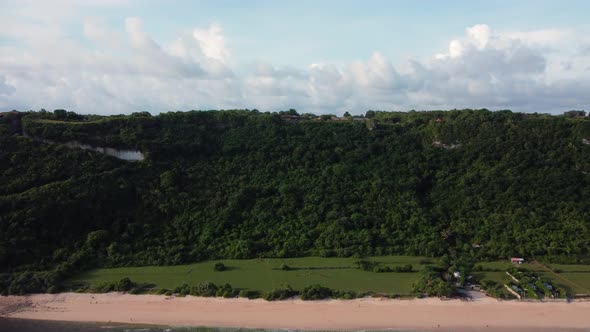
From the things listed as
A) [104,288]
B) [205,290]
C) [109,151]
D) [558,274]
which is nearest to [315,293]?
[205,290]

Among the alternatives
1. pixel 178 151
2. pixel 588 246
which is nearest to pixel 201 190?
pixel 178 151

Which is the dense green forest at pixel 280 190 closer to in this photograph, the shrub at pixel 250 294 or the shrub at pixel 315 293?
the shrub at pixel 250 294

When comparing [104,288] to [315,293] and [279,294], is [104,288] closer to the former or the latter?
[279,294]

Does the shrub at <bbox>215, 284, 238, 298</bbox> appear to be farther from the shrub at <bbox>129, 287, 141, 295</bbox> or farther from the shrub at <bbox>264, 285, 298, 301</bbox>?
the shrub at <bbox>129, 287, 141, 295</bbox>

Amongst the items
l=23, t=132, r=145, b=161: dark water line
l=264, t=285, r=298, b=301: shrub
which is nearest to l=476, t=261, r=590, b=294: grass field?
l=264, t=285, r=298, b=301: shrub

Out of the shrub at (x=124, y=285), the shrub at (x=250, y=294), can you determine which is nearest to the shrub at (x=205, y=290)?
the shrub at (x=250, y=294)

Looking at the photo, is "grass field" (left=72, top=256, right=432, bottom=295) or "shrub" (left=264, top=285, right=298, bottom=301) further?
"grass field" (left=72, top=256, right=432, bottom=295)
